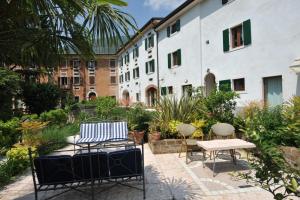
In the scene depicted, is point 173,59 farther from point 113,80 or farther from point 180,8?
point 113,80

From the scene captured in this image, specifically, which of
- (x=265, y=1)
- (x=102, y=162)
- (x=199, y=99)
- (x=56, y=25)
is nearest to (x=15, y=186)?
(x=102, y=162)

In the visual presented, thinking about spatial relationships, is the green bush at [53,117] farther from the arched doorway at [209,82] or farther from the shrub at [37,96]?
the arched doorway at [209,82]

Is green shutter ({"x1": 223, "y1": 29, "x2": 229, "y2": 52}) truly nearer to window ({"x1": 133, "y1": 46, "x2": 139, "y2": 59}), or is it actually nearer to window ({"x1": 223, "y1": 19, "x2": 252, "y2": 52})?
window ({"x1": 223, "y1": 19, "x2": 252, "y2": 52})

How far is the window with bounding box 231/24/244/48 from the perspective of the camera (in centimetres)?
1401

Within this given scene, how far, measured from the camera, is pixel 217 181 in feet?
19.1

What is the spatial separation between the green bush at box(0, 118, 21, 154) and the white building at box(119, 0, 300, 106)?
5.85 metres

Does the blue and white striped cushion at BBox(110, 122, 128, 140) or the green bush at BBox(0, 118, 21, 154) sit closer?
the blue and white striped cushion at BBox(110, 122, 128, 140)

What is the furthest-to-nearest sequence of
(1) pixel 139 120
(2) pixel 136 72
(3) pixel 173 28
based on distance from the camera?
(2) pixel 136 72, (3) pixel 173 28, (1) pixel 139 120

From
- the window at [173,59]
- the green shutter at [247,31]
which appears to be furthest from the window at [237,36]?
the window at [173,59]

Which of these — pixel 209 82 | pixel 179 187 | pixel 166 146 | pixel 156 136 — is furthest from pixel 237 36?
pixel 179 187

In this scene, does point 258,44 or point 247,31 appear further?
point 247,31

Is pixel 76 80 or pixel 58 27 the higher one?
pixel 76 80

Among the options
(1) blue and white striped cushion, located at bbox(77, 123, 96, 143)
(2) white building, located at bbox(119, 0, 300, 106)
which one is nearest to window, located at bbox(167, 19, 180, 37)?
(2) white building, located at bbox(119, 0, 300, 106)

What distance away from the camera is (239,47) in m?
13.9
